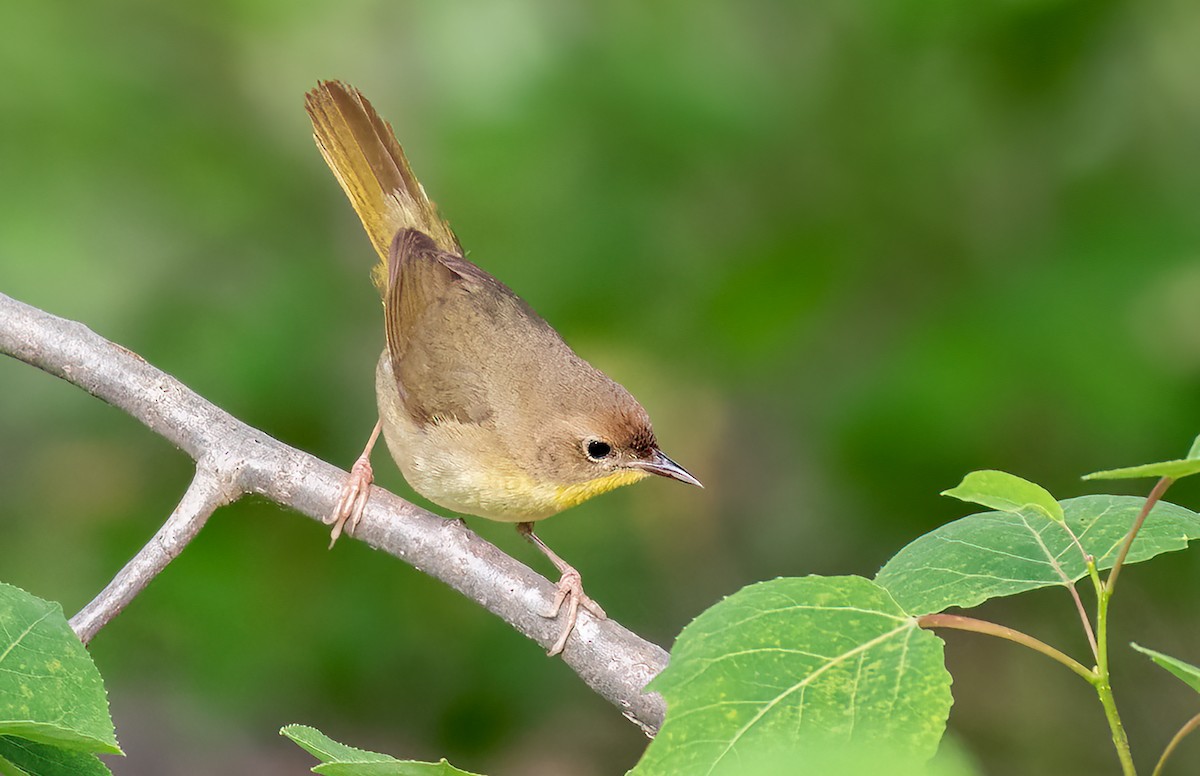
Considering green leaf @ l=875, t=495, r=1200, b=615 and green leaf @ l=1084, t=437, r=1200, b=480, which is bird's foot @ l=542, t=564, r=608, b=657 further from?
green leaf @ l=1084, t=437, r=1200, b=480

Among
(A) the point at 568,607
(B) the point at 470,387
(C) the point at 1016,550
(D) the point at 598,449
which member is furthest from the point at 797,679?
(B) the point at 470,387

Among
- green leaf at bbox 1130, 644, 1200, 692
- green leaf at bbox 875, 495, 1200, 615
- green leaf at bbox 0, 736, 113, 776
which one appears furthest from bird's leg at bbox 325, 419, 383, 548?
green leaf at bbox 1130, 644, 1200, 692

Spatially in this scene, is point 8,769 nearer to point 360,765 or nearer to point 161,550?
point 360,765

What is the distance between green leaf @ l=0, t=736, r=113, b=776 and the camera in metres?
1.54

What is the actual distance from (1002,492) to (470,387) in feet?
8.12

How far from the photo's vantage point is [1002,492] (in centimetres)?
152

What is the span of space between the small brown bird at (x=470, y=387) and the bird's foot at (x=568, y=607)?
0.95ft

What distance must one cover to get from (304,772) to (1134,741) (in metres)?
3.93

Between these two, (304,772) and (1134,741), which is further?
(304,772)

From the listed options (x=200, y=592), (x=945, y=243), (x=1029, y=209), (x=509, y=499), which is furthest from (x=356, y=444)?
(x=1029, y=209)

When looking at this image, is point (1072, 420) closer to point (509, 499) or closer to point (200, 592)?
point (509, 499)

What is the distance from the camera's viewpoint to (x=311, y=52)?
4.90 m

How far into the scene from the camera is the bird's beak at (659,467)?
3715 millimetres

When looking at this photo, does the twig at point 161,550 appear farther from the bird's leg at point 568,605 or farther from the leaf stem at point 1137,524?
the leaf stem at point 1137,524
